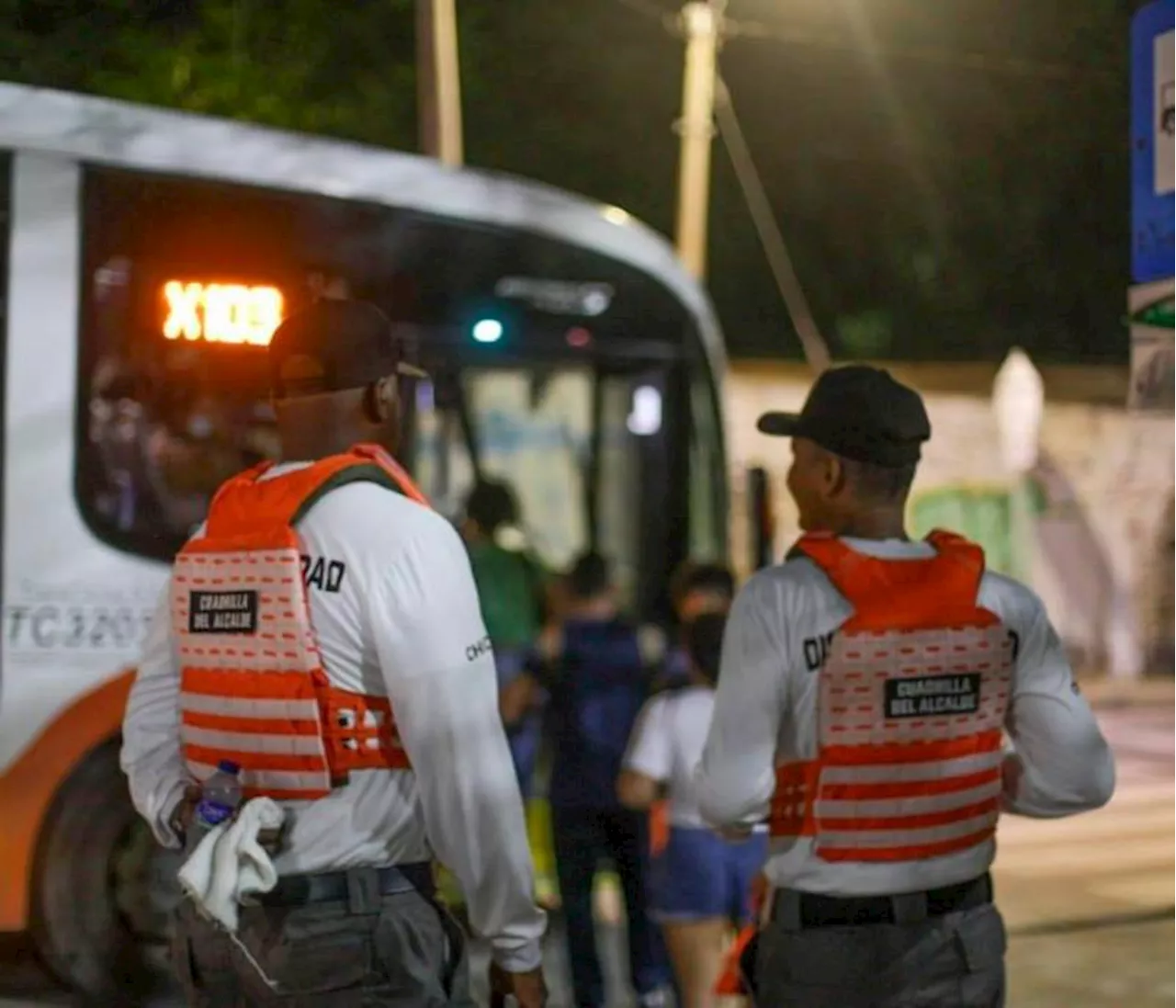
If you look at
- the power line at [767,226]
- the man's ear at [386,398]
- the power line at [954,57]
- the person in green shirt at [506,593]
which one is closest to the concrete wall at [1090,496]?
the power line at [767,226]

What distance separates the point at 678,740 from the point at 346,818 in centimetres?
266

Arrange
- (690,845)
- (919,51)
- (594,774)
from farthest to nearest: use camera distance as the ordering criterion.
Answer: (919,51) → (594,774) → (690,845)

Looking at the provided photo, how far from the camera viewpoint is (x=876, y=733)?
2.92m

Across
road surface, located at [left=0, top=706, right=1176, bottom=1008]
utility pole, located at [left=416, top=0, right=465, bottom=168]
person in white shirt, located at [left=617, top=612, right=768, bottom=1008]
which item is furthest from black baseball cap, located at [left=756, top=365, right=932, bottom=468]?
utility pole, located at [left=416, top=0, right=465, bottom=168]

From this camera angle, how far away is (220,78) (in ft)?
45.5

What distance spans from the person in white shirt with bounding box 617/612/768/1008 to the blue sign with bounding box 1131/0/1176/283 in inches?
73.2

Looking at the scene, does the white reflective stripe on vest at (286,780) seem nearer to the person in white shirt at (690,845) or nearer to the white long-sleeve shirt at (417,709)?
the white long-sleeve shirt at (417,709)

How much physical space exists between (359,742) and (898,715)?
2.90 ft

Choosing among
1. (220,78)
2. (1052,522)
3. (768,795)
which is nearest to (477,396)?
(768,795)

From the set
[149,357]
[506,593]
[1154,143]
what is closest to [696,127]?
[506,593]

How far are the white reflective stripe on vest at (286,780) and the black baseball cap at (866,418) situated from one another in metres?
1.02

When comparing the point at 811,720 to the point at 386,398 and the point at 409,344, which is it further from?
the point at 409,344

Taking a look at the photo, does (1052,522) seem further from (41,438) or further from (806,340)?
(41,438)

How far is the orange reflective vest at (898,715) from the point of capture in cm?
290
